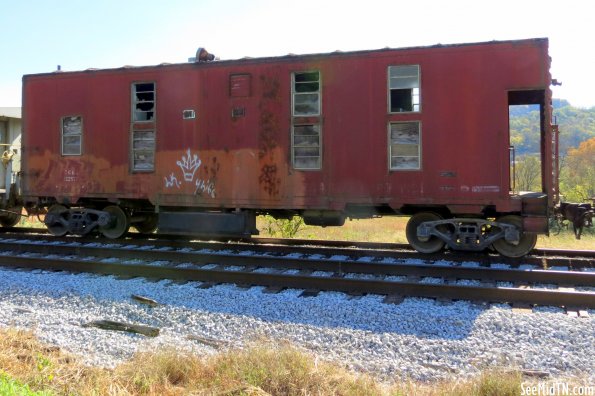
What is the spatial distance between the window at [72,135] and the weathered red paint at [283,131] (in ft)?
0.45

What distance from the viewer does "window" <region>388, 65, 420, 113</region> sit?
7.75m

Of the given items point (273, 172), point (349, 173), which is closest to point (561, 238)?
point (349, 173)

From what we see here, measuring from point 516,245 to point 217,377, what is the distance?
5.99 m

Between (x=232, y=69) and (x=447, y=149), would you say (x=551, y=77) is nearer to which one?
(x=447, y=149)

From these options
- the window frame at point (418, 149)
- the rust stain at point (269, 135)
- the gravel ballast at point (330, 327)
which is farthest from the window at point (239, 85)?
the gravel ballast at point (330, 327)

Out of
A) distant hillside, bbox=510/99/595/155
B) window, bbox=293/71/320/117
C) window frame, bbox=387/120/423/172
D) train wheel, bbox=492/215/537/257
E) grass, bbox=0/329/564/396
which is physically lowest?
grass, bbox=0/329/564/396

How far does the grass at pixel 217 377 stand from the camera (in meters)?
3.25

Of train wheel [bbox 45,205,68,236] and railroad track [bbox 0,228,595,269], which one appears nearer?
railroad track [bbox 0,228,595,269]

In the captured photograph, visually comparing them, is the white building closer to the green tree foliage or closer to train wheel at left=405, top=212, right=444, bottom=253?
train wheel at left=405, top=212, right=444, bottom=253

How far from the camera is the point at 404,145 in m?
7.80

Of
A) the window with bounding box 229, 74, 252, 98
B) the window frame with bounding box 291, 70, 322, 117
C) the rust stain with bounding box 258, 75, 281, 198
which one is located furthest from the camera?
the window with bounding box 229, 74, 252, 98

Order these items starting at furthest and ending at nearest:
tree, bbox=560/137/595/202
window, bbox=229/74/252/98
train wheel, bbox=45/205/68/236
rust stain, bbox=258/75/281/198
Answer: tree, bbox=560/137/595/202 → train wheel, bbox=45/205/68/236 → window, bbox=229/74/252/98 → rust stain, bbox=258/75/281/198

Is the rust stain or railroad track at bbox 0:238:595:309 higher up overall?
the rust stain

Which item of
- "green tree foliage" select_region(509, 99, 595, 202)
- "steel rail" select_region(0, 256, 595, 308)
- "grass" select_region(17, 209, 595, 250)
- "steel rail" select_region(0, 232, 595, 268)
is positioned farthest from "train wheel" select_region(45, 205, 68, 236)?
"green tree foliage" select_region(509, 99, 595, 202)
